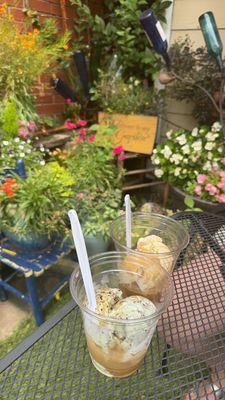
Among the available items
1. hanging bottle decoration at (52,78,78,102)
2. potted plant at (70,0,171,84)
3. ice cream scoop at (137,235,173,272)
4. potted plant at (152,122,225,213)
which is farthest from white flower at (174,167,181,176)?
ice cream scoop at (137,235,173,272)

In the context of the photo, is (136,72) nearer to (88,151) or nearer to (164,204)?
(88,151)

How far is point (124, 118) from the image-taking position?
1961 millimetres

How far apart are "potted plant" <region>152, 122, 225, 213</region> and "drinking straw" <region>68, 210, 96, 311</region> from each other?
1.12 metres

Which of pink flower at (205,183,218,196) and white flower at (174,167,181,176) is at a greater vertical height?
white flower at (174,167,181,176)

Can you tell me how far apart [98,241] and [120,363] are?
1.21 m

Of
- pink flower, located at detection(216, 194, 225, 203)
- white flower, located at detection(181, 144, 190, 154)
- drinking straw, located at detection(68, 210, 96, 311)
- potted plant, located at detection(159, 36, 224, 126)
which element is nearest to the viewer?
drinking straw, located at detection(68, 210, 96, 311)

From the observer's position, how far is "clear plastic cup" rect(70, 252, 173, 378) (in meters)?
0.50

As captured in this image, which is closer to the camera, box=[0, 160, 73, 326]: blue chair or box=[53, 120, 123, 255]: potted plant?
box=[0, 160, 73, 326]: blue chair

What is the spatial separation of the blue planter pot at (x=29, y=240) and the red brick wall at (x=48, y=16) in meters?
1.04

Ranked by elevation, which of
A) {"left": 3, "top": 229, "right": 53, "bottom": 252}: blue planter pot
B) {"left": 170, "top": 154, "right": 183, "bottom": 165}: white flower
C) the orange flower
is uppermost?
the orange flower

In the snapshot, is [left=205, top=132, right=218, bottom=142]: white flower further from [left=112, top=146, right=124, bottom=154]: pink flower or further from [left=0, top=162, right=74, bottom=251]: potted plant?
[left=0, top=162, right=74, bottom=251]: potted plant

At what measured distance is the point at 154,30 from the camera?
144 cm

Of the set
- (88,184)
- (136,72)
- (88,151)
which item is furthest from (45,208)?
(136,72)

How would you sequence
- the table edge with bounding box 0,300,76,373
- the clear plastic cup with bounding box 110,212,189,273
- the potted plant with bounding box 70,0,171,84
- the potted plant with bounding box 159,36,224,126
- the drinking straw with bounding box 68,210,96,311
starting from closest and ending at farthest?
the drinking straw with bounding box 68,210,96,311
the table edge with bounding box 0,300,76,373
the clear plastic cup with bounding box 110,212,189,273
the potted plant with bounding box 159,36,224,126
the potted plant with bounding box 70,0,171,84
